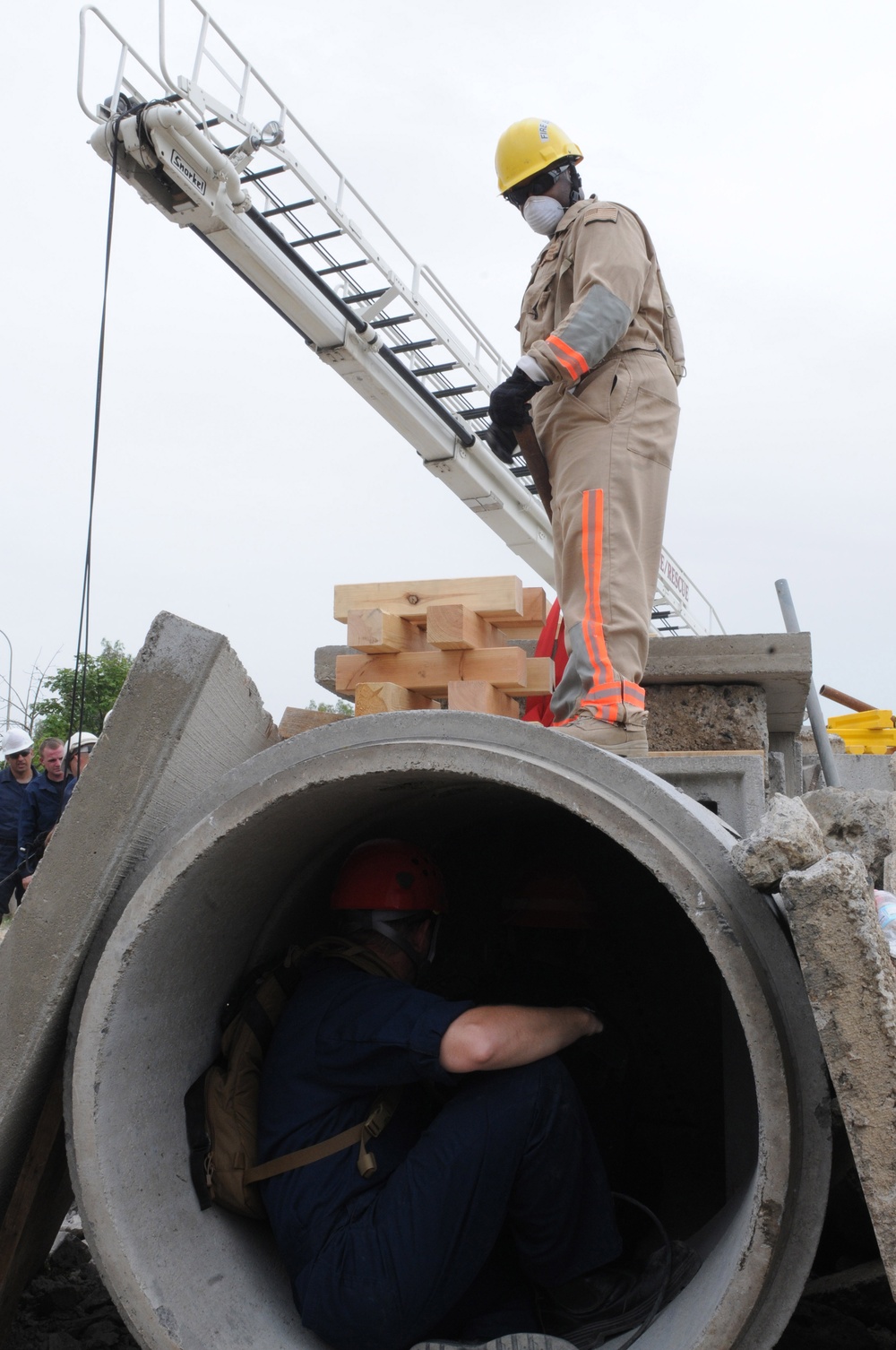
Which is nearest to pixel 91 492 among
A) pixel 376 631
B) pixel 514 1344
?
pixel 376 631

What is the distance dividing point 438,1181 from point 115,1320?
115 cm

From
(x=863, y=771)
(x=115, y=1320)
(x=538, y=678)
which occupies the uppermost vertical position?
(x=863, y=771)

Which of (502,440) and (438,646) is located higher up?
(502,440)

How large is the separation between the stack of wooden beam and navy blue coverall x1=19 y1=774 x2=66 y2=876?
15.2 ft

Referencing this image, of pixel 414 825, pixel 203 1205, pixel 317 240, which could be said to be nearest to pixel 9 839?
pixel 317 240

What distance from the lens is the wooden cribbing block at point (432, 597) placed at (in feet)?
11.8

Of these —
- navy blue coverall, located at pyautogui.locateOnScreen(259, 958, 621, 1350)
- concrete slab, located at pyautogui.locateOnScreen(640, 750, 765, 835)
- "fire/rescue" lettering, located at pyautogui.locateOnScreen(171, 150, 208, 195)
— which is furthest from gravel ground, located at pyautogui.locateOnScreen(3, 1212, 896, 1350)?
"fire/rescue" lettering, located at pyautogui.locateOnScreen(171, 150, 208, 195)

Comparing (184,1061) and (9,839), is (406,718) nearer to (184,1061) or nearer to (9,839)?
(184,1061)

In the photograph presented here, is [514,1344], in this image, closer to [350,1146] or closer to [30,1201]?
[350,1146]

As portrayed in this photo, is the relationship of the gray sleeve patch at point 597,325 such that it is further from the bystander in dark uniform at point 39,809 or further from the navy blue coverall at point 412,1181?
the bystander in dark uniform at point 39,809

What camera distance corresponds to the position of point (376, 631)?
3.54 meters

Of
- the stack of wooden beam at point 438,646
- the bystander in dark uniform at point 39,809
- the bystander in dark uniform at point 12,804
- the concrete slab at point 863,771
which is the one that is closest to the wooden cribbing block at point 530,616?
the stack of wooden beam at point 438,646

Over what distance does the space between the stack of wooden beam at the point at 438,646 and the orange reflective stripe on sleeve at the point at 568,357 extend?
691 millimetres

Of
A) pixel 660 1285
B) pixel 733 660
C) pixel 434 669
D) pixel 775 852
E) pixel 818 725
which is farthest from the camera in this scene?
pixel 818 725
